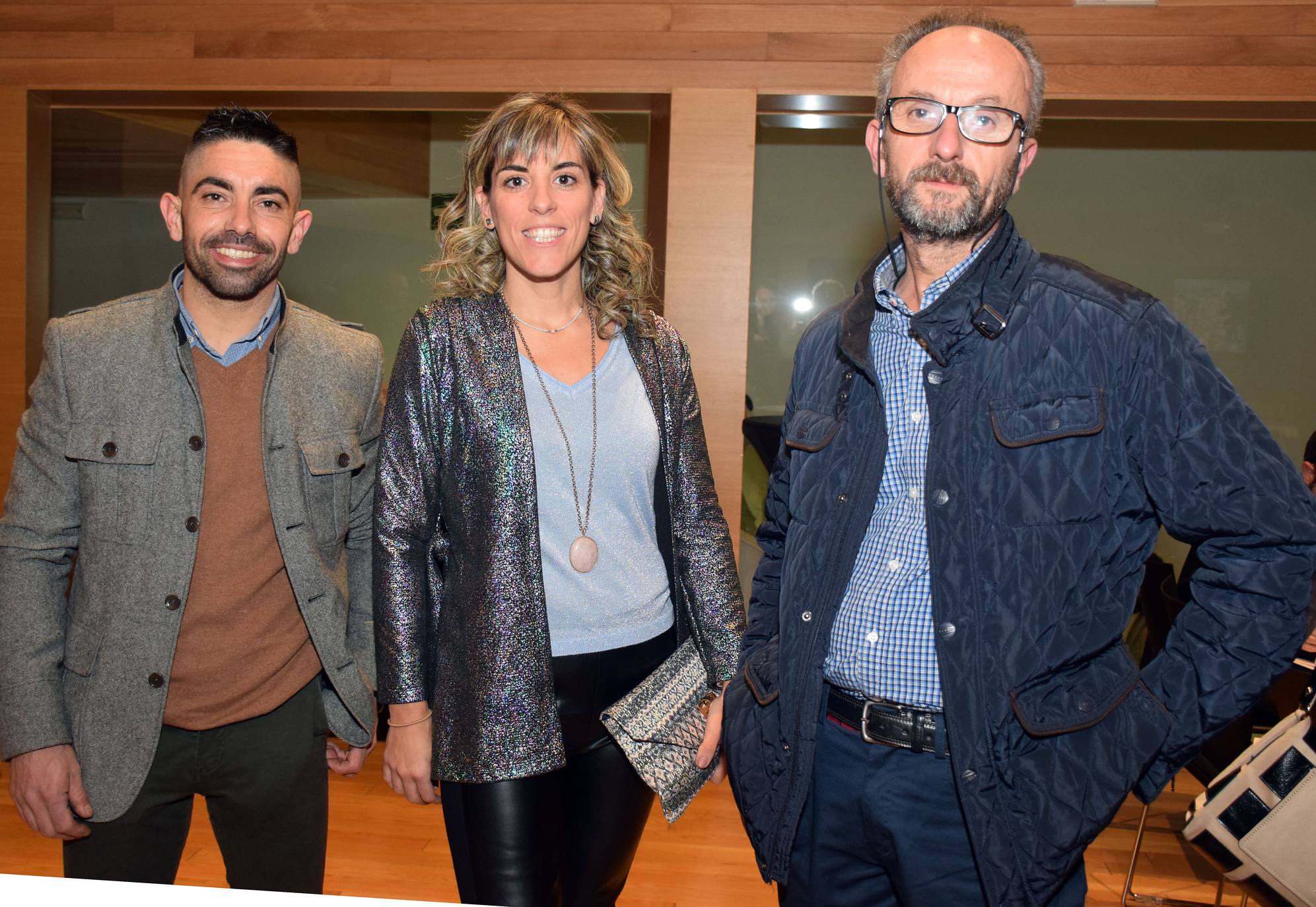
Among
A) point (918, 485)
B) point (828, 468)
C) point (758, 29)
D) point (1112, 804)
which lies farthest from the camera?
point (758, 29)

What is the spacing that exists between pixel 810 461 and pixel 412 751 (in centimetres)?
90

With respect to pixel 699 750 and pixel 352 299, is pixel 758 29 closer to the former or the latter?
pixel 352 299

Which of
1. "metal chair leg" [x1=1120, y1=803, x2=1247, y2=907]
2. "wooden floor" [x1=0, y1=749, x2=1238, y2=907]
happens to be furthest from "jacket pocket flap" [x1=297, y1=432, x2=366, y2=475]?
"metal chair leg" [x1=1120, y1=803, x2=1247, y2=907]

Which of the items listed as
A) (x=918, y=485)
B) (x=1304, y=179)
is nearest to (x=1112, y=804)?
(x=918, y=485)

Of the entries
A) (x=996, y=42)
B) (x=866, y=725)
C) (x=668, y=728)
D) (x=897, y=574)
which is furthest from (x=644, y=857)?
(x=996, y=42)

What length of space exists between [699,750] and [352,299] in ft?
10.7

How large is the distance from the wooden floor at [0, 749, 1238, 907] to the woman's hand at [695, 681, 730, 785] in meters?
1.47

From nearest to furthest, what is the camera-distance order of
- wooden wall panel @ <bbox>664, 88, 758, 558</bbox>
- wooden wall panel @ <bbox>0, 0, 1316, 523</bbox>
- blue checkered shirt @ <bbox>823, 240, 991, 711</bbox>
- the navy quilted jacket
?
the navy quilted jacket < blue checkered shirt @ <bbox>823, 240, 991, 711</bbox> < wooden wall panel @ <bbox>0, 0, 1316, 523</bbox> < wooden wall panel @ <bbox>664, 88, 758, 558</bbox>

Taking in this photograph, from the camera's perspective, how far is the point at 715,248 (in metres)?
4.35

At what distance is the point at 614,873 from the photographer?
6.83 ft

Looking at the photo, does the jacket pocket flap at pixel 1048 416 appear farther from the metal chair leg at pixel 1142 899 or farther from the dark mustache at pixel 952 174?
the metal chair leg at pixel 1142 899

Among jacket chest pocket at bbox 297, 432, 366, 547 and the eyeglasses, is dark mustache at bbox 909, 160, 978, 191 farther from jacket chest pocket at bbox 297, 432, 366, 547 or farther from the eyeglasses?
jacket chest pocket at bbox 297, 432, 366, 547

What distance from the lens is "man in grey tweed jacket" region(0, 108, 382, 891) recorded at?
2.04m

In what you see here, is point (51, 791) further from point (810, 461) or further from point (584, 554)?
point (810, 461)
